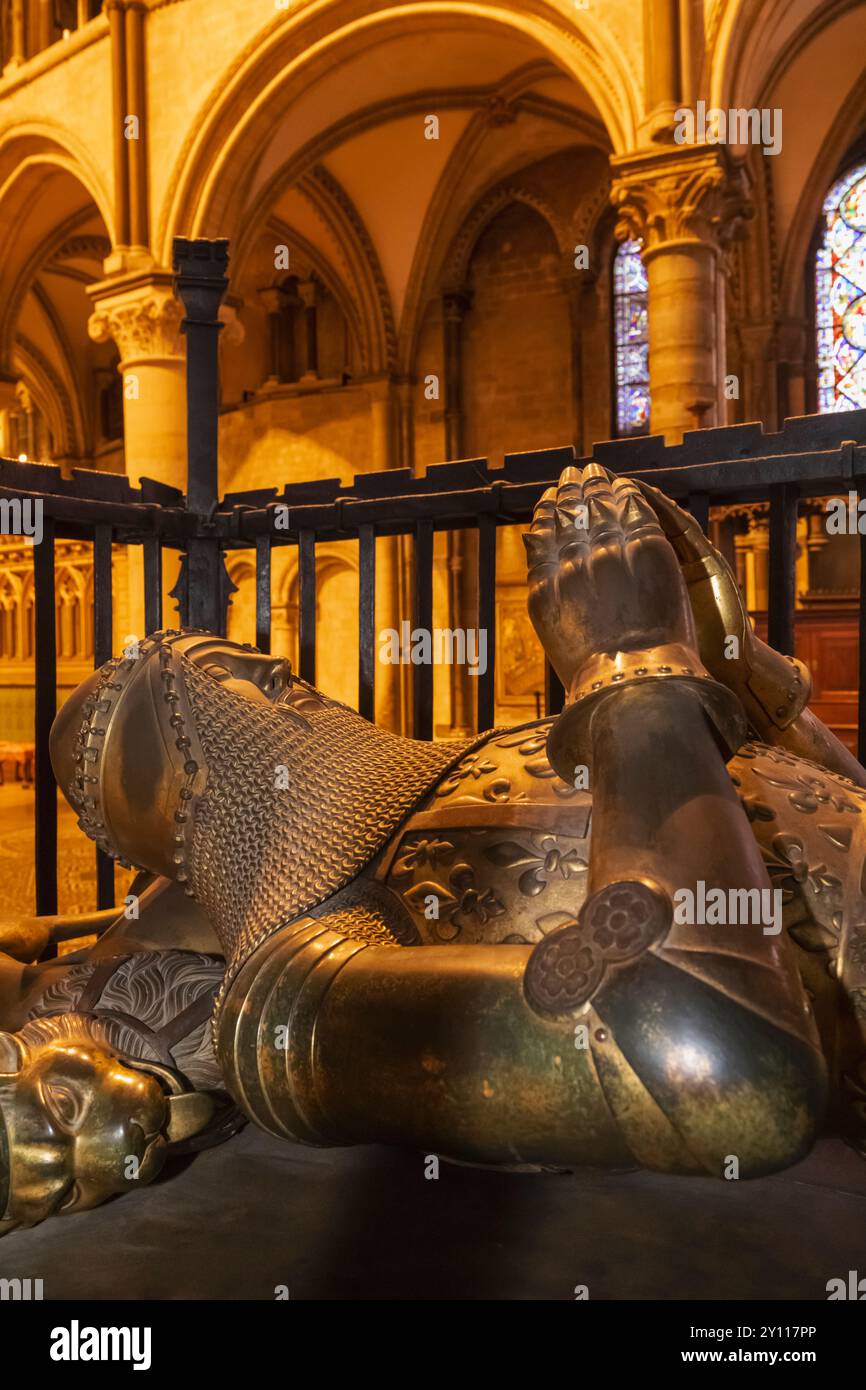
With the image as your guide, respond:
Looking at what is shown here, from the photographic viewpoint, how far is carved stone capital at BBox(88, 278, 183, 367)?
10922 millimetres

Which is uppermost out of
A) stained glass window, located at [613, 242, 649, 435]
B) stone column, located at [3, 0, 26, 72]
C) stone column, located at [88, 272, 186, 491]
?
stone column, located at [3, 0, 26, 72]

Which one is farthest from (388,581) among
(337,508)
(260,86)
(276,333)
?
(337,508)

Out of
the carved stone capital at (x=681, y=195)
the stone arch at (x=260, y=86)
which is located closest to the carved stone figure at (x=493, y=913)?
the carved stone capital at (x=681, y=195)

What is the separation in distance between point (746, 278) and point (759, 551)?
12.7ft

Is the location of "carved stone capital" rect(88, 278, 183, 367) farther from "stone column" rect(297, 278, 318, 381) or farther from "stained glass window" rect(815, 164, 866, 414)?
"stained glass window" rect(815, 164, 866, 414)

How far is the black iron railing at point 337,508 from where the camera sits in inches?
82.4

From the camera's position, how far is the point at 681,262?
8.95m

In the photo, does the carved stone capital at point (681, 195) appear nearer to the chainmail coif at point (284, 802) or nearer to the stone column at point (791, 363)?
the stone column at point (791, 363)

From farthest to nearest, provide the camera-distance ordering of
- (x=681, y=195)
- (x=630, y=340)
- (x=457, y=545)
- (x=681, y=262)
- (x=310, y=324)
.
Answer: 1. (x=310, y=324)
2. (x=457, y=545)
3. (x=630, y=340)
4. (x=681, y=262)
5. (x=681, y=195)

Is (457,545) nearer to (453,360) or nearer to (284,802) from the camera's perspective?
(453,360)

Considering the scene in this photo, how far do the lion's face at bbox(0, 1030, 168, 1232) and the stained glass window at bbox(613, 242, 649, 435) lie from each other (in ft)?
48.8

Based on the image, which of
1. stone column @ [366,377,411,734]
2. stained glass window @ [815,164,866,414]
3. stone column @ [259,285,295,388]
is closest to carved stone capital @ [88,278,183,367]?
stone column @ [366,377,411,734]

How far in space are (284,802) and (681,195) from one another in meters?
8.60

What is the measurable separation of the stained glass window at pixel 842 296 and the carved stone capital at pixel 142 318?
340 inches
